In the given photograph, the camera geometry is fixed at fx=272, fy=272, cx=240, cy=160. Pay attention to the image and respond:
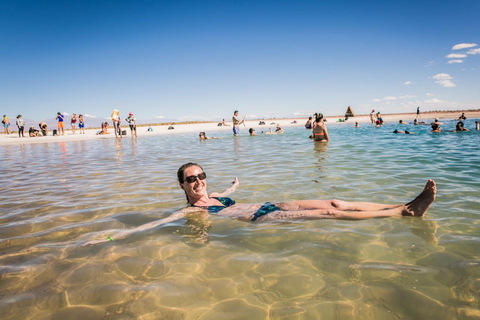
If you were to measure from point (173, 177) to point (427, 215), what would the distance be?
19.3 feet

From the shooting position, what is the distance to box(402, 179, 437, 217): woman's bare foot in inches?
143

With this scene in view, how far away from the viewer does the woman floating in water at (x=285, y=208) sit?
370cm

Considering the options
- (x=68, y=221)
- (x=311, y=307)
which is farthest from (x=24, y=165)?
(x=311, y=307)

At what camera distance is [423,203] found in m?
3.68

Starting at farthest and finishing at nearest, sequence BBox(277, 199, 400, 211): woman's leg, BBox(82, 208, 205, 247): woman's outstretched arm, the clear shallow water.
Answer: BBox(277, 199, 400, 211): woman's leg → BBox(82, 208, 205, 247): woman's outstretched arm → the clear shallow water

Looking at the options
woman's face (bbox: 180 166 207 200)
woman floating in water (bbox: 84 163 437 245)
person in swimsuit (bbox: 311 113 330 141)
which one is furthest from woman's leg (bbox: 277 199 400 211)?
person in swimsuit (bbox: 311 113 330 141)

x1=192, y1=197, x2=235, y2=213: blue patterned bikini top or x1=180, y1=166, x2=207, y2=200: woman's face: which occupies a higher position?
x1=180, y1=166, x2=207, y2=200: woman's face

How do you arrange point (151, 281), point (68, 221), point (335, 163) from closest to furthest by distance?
point (151, 281) < point (68, 221) < point (335, 163)

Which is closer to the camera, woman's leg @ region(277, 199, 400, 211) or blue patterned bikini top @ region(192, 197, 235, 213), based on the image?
woman's leg @ region(277, 199, 400, 211)

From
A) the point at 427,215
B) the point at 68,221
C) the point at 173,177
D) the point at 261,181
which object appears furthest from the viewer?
the point at 173,177

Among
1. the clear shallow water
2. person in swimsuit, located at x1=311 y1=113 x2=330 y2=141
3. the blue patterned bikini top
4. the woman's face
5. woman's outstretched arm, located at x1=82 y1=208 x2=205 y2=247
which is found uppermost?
person in swimsuit, located at x1=311 y1=113 x2=330 y2=141

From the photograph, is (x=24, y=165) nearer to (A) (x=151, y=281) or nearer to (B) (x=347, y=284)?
(A) (x=151, y=281)

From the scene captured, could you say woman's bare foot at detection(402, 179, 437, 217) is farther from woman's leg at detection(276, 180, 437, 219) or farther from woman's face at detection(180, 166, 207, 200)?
woman's face at detection(180, 166, 207, 200)

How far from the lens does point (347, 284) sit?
2.45 metres
